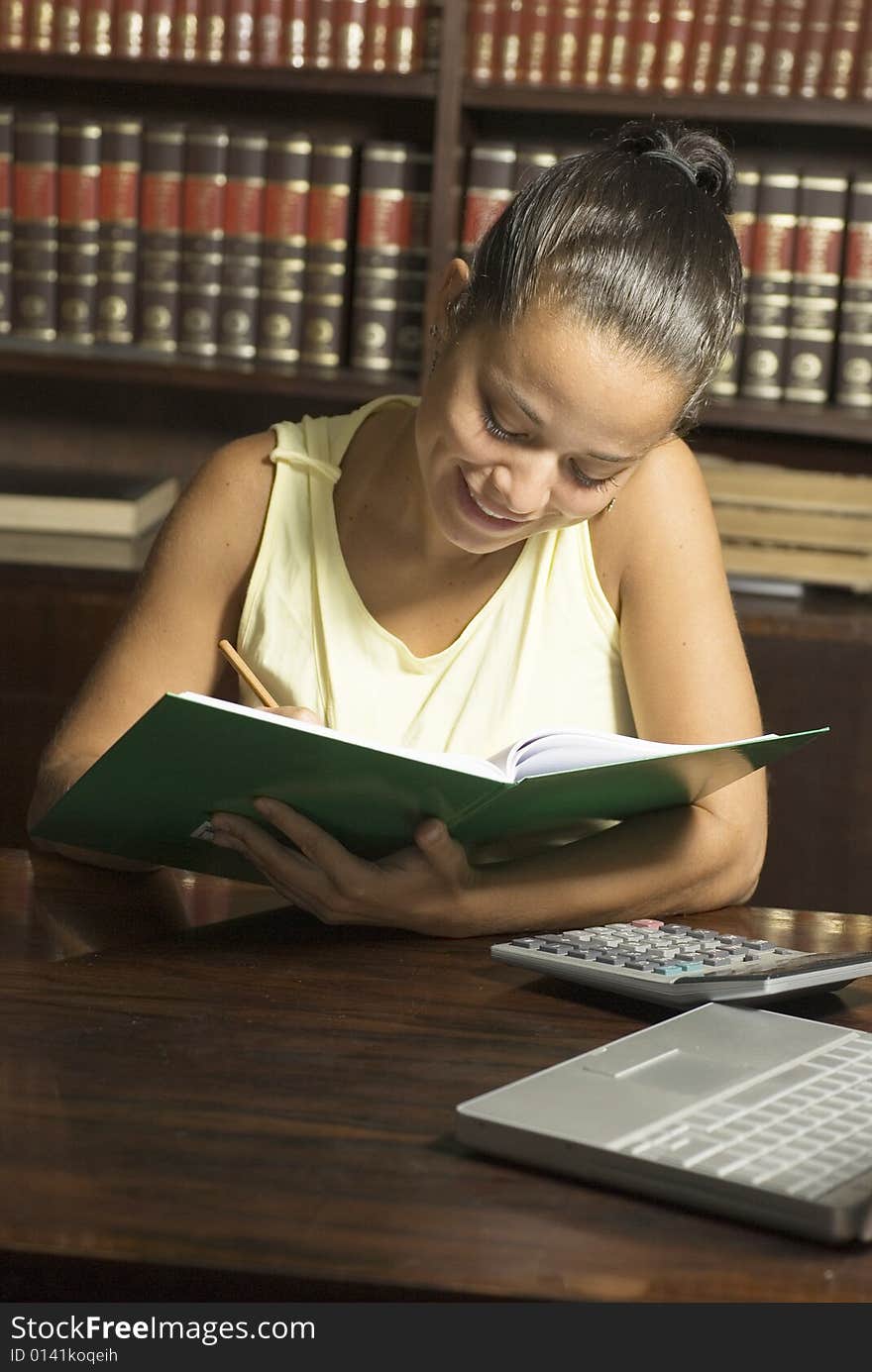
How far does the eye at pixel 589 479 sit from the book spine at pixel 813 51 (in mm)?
1300

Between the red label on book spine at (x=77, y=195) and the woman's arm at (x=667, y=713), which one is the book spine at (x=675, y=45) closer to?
the red label on book spine at (x=77, y=195)

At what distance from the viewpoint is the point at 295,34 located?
2.28 meters

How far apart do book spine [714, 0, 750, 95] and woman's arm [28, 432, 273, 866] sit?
43.4 inches

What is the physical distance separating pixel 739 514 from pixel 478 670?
97cm

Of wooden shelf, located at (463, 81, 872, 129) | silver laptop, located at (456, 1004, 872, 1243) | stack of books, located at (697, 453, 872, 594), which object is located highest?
wooden shelf, located at (463, 81, 872, 129)

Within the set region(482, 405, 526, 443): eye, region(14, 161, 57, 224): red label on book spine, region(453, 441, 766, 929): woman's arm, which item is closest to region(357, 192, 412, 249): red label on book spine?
region(14, 161, 57, 224): red label on book spine

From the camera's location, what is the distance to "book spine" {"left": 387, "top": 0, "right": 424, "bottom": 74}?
7.38 feet

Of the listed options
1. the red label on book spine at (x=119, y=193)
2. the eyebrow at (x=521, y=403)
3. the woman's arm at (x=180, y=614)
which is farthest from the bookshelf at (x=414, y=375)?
the eyebrow at (x=521, y=403)

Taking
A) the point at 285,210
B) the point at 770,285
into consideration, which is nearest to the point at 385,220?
the point at 285,210

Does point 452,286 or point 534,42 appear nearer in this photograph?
point 452,286

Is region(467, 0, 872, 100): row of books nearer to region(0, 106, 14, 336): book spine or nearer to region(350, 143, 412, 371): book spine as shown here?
Answer: region(350, 143, 412, 371): book spine

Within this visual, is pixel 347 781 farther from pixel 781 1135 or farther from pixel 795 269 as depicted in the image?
pixel 795 269

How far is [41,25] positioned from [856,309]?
1259mm
